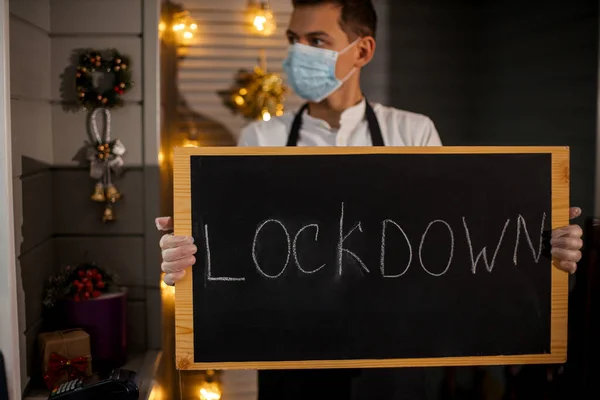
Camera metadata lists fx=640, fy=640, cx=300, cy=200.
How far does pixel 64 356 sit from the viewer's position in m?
2.11

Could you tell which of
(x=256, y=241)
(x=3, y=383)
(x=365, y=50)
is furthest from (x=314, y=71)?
(x=3, y=383)

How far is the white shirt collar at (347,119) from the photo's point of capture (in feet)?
7.47

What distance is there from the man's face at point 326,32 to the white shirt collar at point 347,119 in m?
0.13

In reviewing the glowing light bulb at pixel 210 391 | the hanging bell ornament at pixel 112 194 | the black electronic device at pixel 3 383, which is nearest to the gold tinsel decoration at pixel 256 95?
the hanging bell ornament at pixel 112 194

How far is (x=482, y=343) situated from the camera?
1631 millimetres

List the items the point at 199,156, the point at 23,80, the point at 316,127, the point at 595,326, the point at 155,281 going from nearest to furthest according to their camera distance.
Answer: the point at 199,156
the point at 595,326
the point at 23,80
the point at 316,127
the point at 155,281

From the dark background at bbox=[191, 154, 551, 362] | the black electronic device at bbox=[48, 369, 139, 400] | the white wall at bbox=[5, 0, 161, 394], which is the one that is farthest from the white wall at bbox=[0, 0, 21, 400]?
the dark background at bbox=[191, 154, 551, 362]

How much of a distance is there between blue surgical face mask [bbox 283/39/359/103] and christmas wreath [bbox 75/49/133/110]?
612 millimetres

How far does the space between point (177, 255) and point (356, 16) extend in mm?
1227

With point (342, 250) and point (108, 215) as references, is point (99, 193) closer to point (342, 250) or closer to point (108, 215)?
point (108, 215)

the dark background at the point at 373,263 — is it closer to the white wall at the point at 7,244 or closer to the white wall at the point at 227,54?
the white wall at the point at 7,244

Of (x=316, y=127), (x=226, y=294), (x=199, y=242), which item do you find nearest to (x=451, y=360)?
(x=226, y=294)

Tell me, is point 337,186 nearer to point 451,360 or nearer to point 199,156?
point 199,156

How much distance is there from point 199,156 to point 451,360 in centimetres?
82
